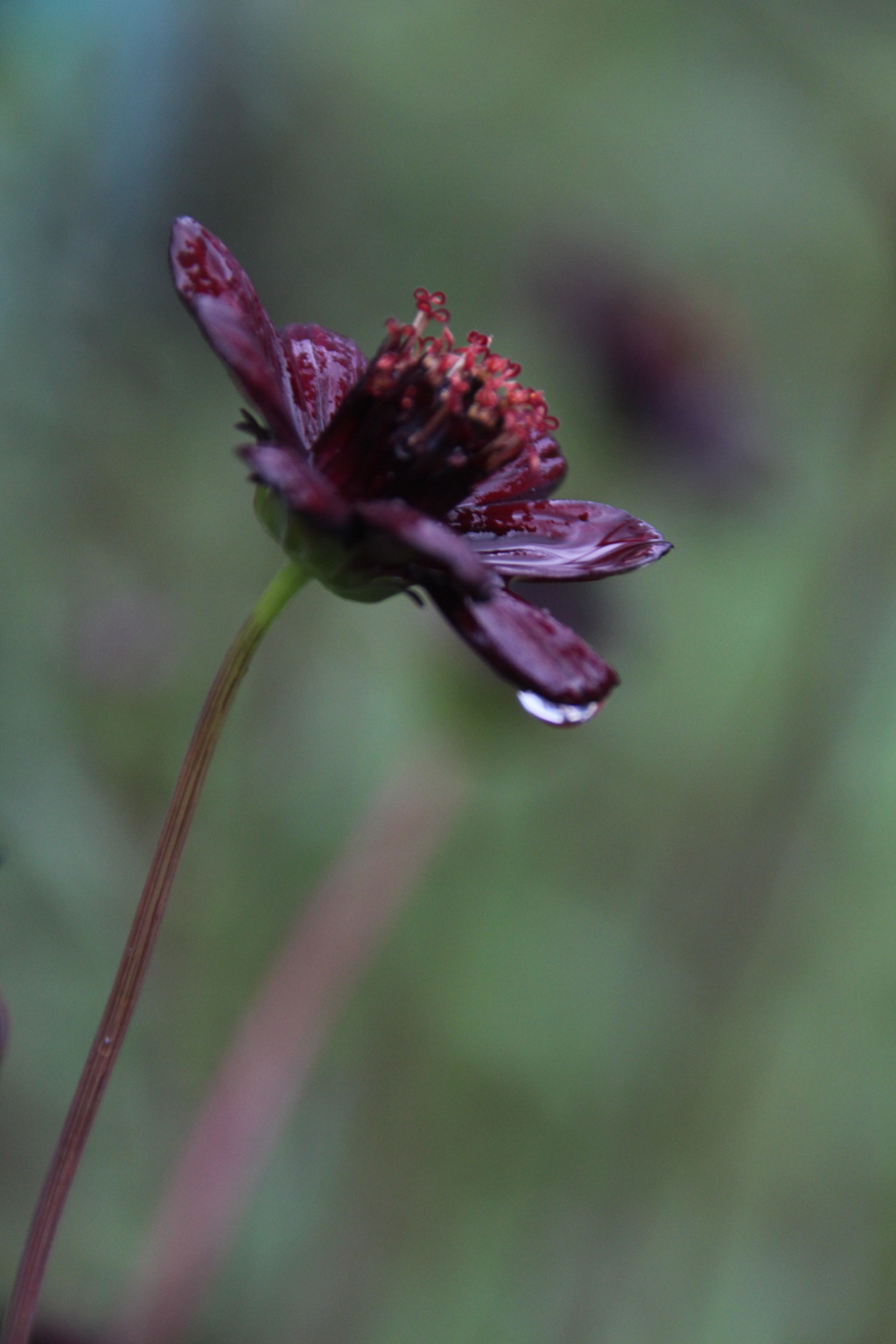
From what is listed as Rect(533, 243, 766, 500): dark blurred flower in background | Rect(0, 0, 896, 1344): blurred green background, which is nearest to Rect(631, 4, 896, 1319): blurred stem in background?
Rect(0, 0, 896, 1344): blurred green background

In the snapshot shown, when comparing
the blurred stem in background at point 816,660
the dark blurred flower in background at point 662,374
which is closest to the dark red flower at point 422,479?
the blurred stem in background at point 816,660

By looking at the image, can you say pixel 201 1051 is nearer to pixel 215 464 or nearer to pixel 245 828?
pixel 245 828

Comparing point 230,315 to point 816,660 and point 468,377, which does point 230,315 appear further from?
point 816,660

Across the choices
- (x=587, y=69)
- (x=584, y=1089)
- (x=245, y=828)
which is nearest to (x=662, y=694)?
(x=584, y=1089)

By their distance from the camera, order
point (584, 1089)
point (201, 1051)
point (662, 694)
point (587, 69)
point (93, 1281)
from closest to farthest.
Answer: point (93, 1281) < point (201, 1051) < point (584, 1089) < point (662, 694) < point (587, 69)

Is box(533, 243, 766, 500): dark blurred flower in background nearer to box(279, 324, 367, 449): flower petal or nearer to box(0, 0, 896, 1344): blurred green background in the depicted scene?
box(0, 0, 896, 1344): blurred green background

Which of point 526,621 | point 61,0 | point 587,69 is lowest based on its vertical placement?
point 526,621
